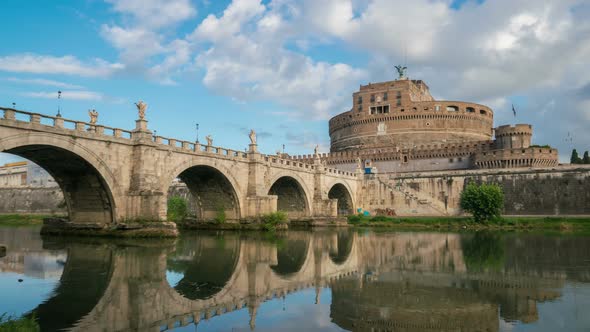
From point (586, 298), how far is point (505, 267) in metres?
5.59

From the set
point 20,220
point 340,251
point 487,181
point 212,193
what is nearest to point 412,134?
point 487,181

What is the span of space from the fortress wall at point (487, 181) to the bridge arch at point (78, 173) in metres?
A: 36.1

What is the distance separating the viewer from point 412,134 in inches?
3073

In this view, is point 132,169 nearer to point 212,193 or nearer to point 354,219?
point 212,193

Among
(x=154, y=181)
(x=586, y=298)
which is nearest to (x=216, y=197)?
(x=154, y=181)

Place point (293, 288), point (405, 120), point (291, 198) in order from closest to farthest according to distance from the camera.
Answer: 1. point (293, 288)
2. point (291, 198)
3. point (405, 120)

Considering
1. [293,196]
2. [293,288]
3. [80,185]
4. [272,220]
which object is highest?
[80,185]

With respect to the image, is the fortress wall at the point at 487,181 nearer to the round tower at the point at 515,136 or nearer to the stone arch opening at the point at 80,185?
the round tower at the point at 515,136

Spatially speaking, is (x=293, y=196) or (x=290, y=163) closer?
(x=290, y=163)

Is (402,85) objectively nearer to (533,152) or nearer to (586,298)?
(533,152)

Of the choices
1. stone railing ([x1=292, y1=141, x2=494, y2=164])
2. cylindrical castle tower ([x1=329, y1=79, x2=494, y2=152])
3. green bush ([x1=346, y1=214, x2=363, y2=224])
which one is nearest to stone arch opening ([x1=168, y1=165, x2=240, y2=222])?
green bush ([x1=346, y1=214, x2=363, y2=224])

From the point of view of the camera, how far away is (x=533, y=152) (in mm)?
55562

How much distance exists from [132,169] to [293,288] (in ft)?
56.7

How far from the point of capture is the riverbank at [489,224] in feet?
129
